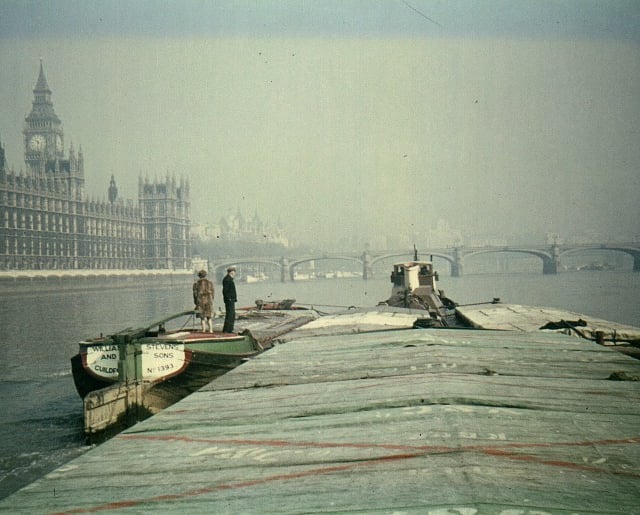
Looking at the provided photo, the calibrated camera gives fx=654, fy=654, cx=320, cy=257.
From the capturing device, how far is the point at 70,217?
375 feet

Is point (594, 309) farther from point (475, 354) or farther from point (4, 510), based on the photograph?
point (4, 510)

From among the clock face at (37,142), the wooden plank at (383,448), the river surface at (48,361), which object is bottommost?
the river surface at (48,361)

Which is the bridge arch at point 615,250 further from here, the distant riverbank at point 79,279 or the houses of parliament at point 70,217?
the houses of parliament at point 70,217

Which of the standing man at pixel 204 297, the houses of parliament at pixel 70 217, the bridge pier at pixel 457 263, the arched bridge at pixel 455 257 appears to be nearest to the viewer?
the standing man at pixel 204 297

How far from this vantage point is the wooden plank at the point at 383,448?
140 inches

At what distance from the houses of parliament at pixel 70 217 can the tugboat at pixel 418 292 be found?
244 ft

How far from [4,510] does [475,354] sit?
583 centimetres

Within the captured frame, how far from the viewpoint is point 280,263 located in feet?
427

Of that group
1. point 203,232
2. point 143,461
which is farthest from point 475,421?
point 203,232

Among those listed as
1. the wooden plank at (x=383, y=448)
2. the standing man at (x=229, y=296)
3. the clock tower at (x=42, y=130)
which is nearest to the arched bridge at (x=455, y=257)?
the clock tower at (x=42, y=130)

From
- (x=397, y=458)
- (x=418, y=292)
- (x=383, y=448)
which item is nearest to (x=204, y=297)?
(x=383, y=448)

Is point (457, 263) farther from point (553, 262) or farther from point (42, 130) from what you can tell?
point (42, 130)

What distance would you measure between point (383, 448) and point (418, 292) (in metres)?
24.0

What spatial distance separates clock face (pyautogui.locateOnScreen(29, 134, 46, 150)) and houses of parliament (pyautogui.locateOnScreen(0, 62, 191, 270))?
0.25 meters
